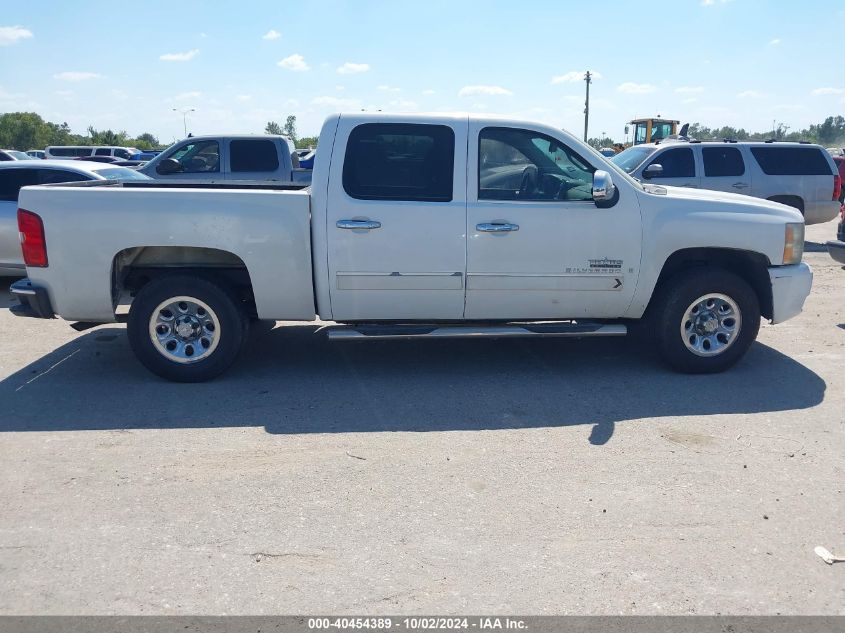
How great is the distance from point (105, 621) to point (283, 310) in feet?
10.2

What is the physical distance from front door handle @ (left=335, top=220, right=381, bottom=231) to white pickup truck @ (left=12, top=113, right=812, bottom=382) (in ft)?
0.04

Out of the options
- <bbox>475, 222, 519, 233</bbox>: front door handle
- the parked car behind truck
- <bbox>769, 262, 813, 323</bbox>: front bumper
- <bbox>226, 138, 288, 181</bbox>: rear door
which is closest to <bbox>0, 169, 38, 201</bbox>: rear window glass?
the parked car behind truck

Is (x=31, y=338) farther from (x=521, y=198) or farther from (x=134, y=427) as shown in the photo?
(x=521, y=198)

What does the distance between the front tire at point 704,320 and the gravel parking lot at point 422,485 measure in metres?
0.19

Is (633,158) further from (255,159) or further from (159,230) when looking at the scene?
(159,230)

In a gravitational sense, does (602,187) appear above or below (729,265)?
above

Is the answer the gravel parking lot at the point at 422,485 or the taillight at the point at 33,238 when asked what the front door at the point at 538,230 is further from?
the taillight at the point at 33,238

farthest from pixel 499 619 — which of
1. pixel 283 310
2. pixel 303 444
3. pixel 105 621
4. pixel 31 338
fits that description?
pixel 31 338

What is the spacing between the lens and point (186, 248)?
5.83 metres

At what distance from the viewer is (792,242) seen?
240 inches

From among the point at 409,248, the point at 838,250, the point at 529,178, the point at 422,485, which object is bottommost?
the point at 422,485

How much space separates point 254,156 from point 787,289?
30.9 ft

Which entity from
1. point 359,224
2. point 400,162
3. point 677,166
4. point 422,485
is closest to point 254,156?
point 677,166

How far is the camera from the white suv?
41.7 feet
